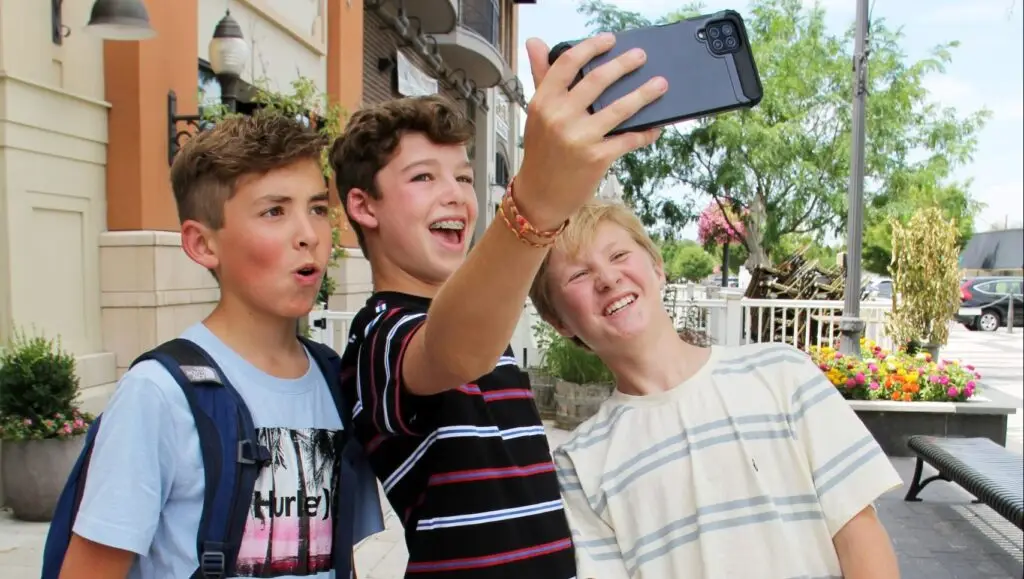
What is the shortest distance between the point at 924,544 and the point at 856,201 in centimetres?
Result: 339

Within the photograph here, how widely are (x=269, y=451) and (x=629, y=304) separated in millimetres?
676

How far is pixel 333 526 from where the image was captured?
1328mm

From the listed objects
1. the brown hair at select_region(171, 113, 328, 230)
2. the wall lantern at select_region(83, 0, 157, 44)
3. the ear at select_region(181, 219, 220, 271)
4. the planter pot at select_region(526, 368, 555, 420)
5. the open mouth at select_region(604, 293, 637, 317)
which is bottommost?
the planter pot at select_region(526, 368, 555, 420)

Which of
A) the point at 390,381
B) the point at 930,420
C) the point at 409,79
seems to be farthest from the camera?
the point at 409,79

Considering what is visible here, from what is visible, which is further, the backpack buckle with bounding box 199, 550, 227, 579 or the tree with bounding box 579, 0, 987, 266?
the tree with bounding box 579, 0, 987, 266

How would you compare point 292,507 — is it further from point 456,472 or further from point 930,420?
point 930,420

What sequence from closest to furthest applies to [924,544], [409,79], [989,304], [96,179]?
1. [924,544]
2. [96,179]
3. [409,79]
4. [989,304]

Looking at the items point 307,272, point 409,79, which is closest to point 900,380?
point 307,272

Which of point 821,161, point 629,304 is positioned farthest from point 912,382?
point 821,161

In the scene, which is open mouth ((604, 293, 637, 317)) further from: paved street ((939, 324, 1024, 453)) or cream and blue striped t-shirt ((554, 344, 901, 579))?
paved street ((939, 324, 1024, 453))

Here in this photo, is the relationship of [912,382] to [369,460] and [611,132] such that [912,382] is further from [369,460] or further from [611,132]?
[611,132]

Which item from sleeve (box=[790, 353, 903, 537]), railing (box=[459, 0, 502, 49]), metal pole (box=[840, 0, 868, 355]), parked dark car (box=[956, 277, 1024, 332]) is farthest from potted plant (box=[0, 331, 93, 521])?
parked dark car (box=[956, 277, 1024, 332])

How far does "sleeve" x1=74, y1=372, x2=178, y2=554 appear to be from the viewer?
112 centimetres

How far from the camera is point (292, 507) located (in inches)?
50.0
